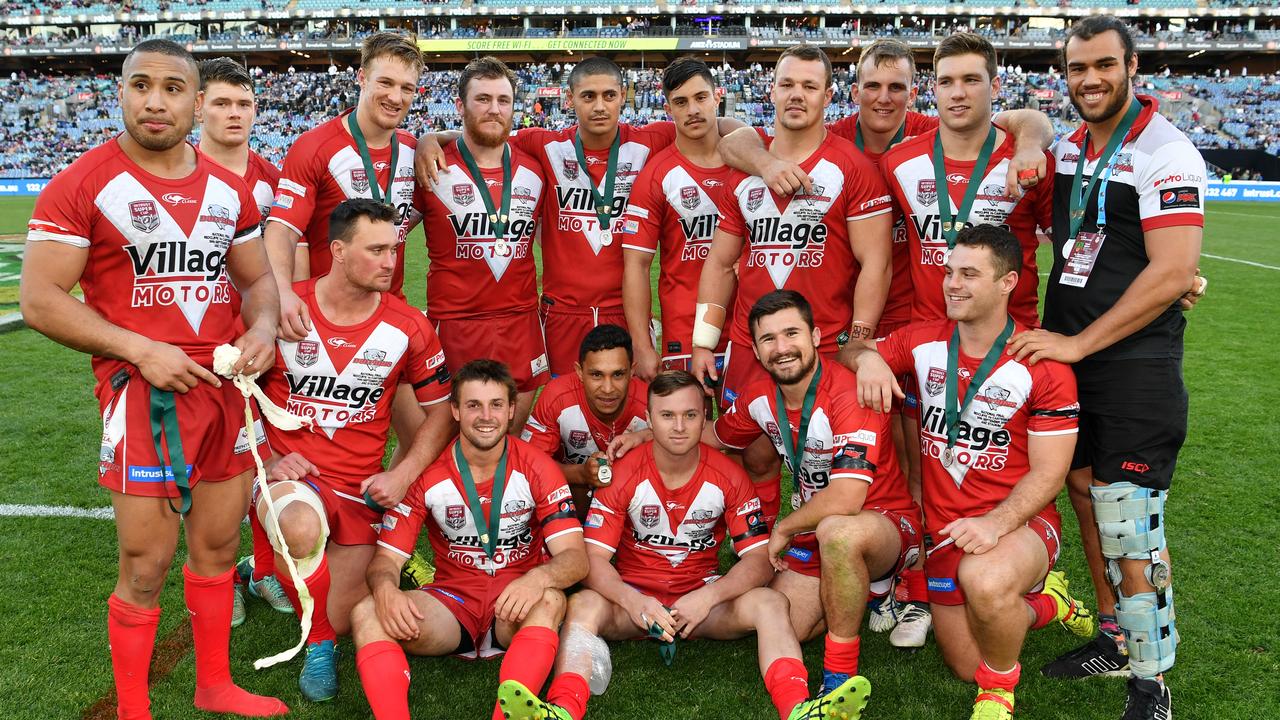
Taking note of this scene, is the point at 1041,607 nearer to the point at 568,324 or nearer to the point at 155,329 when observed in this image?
the point at 568,324

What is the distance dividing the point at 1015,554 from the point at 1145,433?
692 mm

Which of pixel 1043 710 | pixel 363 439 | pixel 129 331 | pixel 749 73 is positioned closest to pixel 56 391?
pixel 363 439

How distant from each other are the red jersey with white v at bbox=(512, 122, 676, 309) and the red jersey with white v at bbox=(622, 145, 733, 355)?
0.84 ft

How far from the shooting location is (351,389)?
13.2 feet

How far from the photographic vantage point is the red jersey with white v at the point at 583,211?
201 inches

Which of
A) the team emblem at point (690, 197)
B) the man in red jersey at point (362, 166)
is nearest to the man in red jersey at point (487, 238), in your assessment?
the man in red jersey at point (362, 166)

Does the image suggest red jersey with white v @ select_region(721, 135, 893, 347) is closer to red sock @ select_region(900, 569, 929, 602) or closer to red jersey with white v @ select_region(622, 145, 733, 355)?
red jersey with white v @ select_region(622, 145, 733, 355)

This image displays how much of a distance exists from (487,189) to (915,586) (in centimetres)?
308

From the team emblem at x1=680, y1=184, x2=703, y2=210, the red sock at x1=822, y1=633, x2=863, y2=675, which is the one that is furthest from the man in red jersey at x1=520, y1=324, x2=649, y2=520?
the red sock at x1=822, y1=633, x2=863, y2=675

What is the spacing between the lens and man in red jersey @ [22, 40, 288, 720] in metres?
2.91

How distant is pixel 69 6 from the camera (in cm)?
5597

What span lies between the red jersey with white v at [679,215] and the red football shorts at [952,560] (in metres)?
1.81

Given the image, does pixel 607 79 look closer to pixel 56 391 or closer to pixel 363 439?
pixel 363 439

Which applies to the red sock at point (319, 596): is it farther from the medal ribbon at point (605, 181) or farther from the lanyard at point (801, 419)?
the medal ribbon at point (605, 181)
